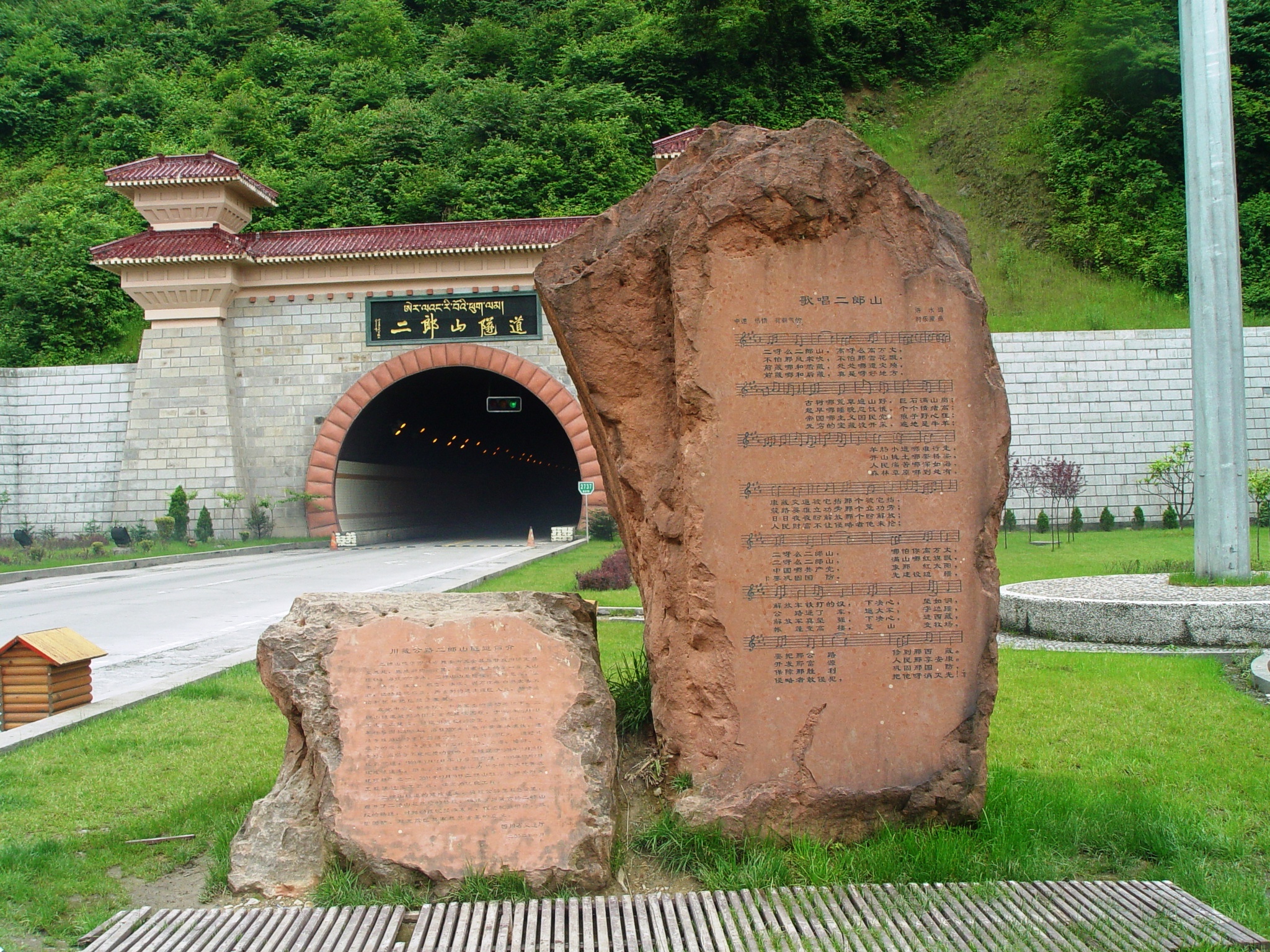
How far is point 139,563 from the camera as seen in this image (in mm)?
19344

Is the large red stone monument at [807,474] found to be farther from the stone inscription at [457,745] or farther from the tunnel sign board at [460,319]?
the tunnel sign board at [460,319]

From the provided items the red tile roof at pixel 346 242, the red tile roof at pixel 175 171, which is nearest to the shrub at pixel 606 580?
the red tile roof at pixel 346 242

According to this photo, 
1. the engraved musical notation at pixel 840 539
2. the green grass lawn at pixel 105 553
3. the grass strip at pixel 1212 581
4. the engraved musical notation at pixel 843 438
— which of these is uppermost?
the engraved musical notation at pixel 843 438

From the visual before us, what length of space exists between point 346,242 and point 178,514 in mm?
7595

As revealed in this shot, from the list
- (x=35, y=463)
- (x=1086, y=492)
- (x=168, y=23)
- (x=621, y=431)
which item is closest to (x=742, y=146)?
(x=621, y=431)

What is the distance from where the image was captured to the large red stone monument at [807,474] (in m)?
3.98

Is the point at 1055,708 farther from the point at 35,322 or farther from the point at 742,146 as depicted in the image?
the point at 35,322

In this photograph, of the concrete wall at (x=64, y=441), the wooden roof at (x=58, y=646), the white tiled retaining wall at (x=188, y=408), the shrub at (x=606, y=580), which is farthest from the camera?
the concrete wall at (x=64, y=441)

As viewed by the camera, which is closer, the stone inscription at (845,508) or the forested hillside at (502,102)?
the stone inscription at (845,508)

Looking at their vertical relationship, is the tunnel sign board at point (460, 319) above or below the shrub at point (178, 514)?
above

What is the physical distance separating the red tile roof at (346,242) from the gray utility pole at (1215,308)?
14.7m

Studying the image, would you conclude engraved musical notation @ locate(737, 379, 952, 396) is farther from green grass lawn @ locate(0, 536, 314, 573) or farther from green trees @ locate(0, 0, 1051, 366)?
green trees @ locate(0, 0, 1051, 366)

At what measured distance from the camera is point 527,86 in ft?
117

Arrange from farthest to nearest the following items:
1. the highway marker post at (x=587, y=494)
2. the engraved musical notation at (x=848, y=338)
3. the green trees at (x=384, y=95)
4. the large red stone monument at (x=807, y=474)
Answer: the green trees at (x=384, y=95) < the highway marker post at (x=587, y=494) < the engraved musical notation at (x=848, y=338) < the large red stone monument at (x=807, y=474)
